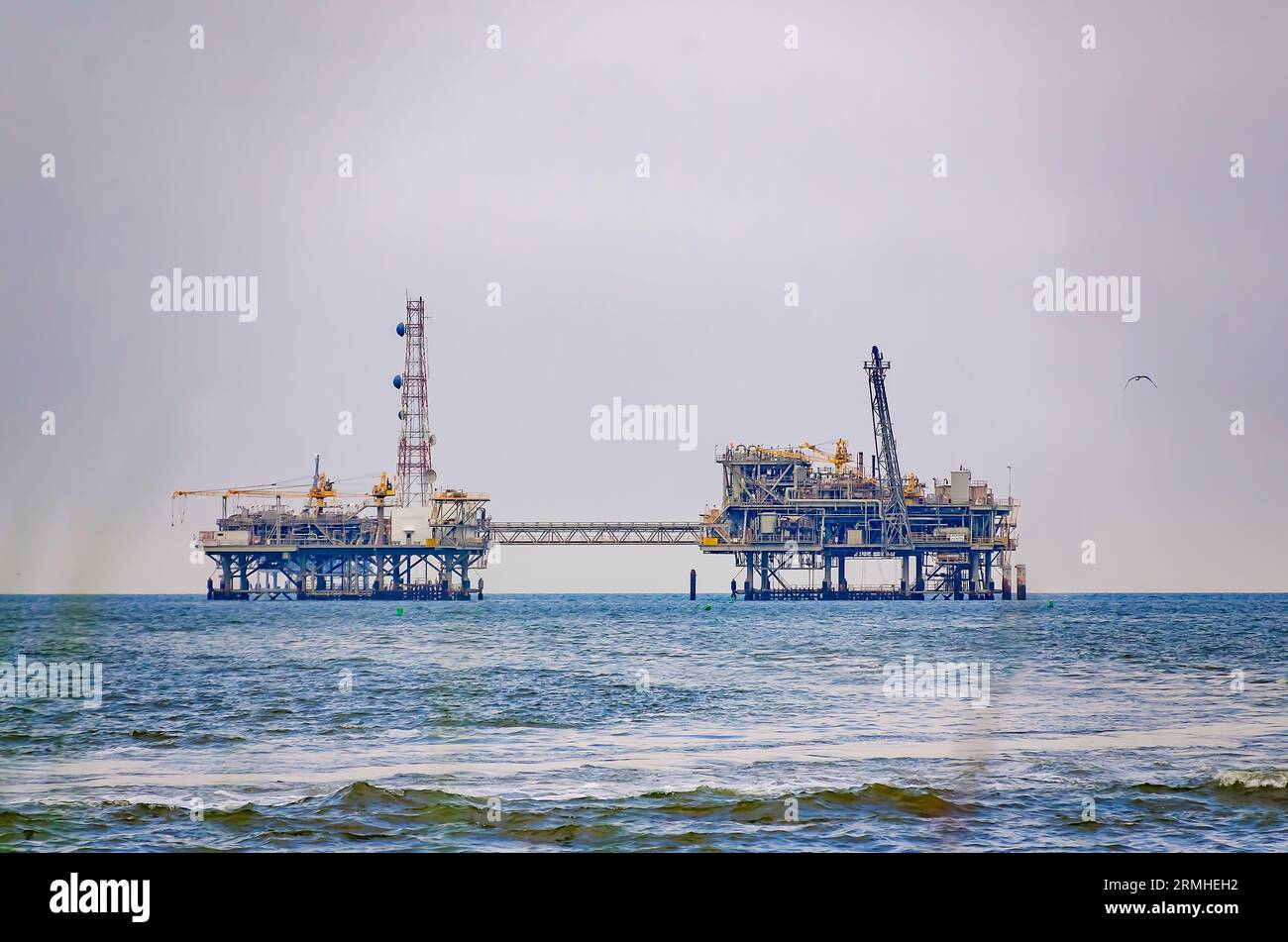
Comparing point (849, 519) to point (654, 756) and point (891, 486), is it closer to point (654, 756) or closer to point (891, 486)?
point (891, 486)

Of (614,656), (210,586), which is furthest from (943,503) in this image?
(614,656)

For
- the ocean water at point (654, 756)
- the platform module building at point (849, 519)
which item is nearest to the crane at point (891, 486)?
the platform module building at point (849, 519)

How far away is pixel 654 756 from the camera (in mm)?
28141

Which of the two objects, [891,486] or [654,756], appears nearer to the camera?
[654,756]

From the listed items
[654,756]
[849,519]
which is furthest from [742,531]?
[654,756]

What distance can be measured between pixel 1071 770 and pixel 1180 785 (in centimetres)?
207

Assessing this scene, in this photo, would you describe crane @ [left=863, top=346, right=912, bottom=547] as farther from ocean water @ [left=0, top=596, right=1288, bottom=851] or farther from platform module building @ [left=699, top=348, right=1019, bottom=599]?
ocean water @ [left=0, top=596, right=1288, bottom=851]

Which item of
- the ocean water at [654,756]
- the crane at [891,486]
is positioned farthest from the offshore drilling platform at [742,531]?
the ocean water at [654,756]

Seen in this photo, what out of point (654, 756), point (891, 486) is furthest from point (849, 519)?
point (654, 756)

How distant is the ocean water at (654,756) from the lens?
795 inches

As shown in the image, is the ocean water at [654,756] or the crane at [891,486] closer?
the ocean water at [654,756]

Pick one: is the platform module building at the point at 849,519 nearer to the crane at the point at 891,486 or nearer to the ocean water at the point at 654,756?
the crane at the point at 891,486

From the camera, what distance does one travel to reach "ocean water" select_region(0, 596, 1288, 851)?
20.2 metres

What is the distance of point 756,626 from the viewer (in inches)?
4006
